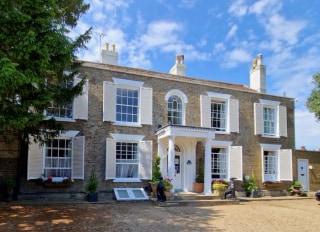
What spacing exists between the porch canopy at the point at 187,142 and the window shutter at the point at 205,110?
1059 mm

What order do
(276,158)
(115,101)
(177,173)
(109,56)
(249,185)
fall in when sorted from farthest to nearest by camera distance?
(276,158) < (109,56) < (249,185) < (177,173) < (115,101)

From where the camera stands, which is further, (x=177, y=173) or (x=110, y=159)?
(x=177, y=173)

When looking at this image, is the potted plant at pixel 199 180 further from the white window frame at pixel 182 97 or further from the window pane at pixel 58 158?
the window pane at pixel 58 158

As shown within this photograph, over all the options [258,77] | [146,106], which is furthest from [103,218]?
[258,77]

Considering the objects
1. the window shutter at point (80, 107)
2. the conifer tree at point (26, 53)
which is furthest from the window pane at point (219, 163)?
the conifer tree at point (26, 53)

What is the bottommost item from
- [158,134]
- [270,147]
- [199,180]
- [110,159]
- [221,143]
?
[199,180]

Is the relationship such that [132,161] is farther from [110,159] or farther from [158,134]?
[158,134]

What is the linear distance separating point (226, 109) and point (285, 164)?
5.12 metres

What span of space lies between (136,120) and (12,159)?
5935 millimetres

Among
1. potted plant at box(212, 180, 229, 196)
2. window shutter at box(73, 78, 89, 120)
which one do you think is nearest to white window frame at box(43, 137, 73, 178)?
window shutter at box(73, 78, 89, 120)

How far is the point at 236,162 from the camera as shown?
58.2 ft

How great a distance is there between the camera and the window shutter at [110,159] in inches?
581

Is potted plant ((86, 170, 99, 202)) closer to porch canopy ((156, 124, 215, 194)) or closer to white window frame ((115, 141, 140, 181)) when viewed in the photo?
white window frame ((115, 141, 140, 181))

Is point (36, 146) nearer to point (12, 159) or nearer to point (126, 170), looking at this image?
point (12, 159)
